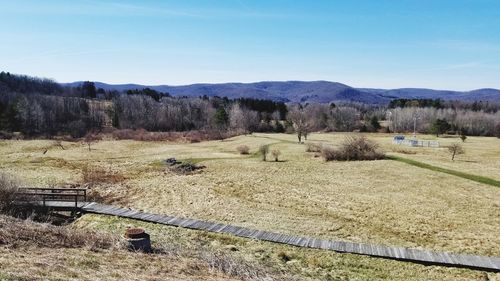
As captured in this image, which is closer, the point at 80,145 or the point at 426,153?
the point at 426,153

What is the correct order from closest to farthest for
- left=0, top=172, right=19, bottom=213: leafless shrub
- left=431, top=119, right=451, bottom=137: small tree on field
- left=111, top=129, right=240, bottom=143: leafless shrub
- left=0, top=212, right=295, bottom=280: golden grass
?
left=0, top=212, right=295, bottom=280: golden grass → left=0, top=172, right=19, bottom=213: leafless shrub → left=111, top=129, right=240, bottom=143: leafless shrub → left=431, top=119, right=451, bottom=137: small tree on field

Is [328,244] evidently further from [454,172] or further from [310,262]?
[454,172]

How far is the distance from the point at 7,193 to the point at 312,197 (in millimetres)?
24665

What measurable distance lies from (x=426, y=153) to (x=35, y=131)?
87.8m

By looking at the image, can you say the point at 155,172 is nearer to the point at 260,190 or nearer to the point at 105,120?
the point at 260,190

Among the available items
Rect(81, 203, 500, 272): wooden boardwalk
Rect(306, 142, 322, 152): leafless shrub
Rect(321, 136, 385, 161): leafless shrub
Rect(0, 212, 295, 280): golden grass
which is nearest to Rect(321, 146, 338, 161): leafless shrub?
Rect(321, 136, 385, 161): leafless shrub

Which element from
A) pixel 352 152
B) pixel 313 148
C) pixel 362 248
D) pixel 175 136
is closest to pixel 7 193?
pixel 362 248

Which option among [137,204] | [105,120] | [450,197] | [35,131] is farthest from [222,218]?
[105,120]

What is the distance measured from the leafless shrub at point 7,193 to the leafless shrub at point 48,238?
346 inches

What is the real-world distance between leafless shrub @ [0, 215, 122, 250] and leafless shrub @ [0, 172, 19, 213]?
8.78 meters

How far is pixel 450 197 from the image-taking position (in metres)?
40.1

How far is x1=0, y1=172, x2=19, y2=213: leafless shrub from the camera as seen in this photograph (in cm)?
2676

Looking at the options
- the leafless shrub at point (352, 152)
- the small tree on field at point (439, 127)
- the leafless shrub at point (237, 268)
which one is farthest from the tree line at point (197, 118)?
the leafless shrub at point (237, 268)

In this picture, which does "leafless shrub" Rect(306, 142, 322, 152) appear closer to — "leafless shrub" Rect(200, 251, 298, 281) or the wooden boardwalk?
the wooden boardwalk
